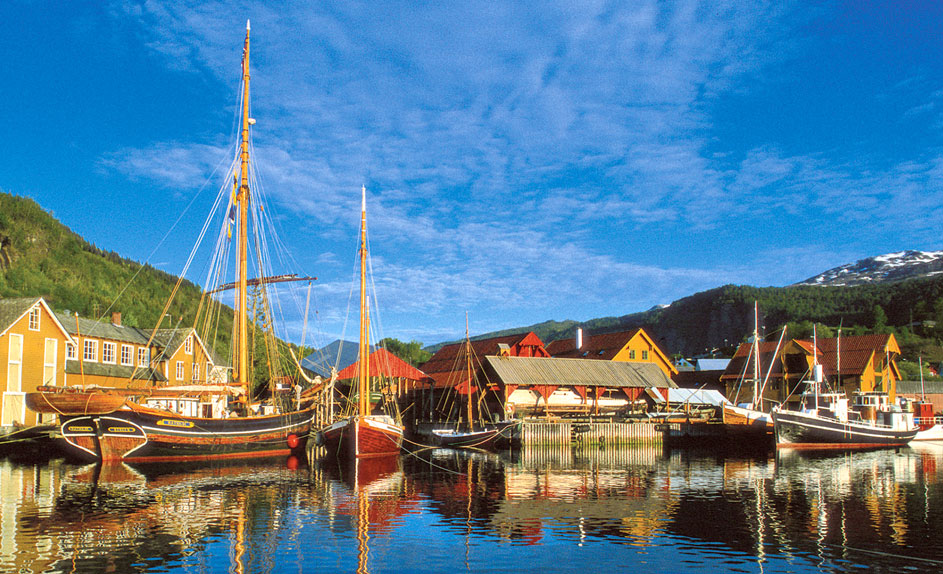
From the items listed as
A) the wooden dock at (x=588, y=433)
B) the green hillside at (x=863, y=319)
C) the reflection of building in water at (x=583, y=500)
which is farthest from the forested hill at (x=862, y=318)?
the reflection of building in water at (x=583, y=500)

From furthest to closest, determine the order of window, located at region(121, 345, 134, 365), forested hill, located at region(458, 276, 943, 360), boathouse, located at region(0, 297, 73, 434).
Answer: forested hill, located at region(458, 276, 943, 360) → window, located at region(121, 345, 134, 365) → boathouse, located at region(0, 297, 73, 434)

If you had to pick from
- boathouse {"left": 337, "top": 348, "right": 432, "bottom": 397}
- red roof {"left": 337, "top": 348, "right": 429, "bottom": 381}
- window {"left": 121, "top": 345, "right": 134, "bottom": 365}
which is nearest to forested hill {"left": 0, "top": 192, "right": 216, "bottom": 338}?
window {"left": 121, "top": 345, "right": 134, "bottom": 365}

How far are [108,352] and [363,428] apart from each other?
92.5 feet

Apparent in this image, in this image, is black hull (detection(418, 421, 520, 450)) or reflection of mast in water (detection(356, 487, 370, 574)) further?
black hull (detection(418, 421, 520, 450))

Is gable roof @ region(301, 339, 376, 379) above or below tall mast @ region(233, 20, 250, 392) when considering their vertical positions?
below

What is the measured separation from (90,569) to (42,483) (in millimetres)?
17992

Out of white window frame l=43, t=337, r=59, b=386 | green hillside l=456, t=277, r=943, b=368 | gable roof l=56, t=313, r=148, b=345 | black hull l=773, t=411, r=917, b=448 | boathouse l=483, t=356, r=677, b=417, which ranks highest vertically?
green hillside l=456, t=277, r=943, b=368

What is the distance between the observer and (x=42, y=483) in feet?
102

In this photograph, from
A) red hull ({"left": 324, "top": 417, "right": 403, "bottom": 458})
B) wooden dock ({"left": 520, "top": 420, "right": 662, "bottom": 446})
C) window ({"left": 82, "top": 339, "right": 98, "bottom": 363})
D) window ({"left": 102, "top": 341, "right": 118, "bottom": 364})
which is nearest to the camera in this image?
red hull ({"left": 324, "top": 417, "right": 403, "bottom": 458})

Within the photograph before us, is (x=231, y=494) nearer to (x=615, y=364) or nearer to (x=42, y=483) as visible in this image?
(x=42, y=483)

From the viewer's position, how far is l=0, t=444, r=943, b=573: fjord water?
57.7ft

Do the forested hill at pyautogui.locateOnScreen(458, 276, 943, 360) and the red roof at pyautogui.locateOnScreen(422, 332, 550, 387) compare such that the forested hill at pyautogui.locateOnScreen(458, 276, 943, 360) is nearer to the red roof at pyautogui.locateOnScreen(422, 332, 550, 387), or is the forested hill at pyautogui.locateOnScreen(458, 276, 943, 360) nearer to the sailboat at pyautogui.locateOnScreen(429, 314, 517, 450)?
the red roof at pyautogui.locateOnScreen(422, 332, 550, 387)

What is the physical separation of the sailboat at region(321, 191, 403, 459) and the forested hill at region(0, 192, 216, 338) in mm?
49352

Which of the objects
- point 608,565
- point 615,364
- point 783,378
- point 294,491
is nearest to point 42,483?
point 294,491
